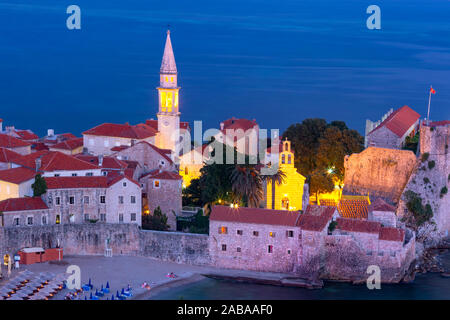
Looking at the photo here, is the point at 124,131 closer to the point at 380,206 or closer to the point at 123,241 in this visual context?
the point at 123,241

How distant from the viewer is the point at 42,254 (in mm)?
47969

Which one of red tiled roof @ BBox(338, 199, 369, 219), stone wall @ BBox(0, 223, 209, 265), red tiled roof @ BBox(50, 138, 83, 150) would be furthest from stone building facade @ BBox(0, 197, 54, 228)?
red tiled roof @ BBox(338, 199, 369, 219)

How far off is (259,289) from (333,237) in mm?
5428

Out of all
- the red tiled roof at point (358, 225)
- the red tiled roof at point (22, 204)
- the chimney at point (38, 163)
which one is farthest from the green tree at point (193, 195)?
the red tiled roof at point (358, 225)

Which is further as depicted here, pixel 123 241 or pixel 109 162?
pixel 109 162

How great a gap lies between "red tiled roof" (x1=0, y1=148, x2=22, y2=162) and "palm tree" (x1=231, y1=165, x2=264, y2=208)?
15.4 metres

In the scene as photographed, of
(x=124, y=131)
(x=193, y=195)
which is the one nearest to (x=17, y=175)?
(x=193, y=195)

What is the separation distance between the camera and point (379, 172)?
188 ft

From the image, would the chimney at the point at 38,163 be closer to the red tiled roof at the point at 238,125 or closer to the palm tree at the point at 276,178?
the palm tree at the point at 276,178

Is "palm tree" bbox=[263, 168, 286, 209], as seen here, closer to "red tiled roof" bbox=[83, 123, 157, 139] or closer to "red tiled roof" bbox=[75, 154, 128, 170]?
"red tiled roof" bbox=[75, 154, 128, 170]

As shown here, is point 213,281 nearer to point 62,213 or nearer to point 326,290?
point 326,290

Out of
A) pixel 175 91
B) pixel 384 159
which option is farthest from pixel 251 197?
pixel 175 91

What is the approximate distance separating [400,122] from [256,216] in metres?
20.3

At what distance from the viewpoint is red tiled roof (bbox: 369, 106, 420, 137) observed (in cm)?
6066
